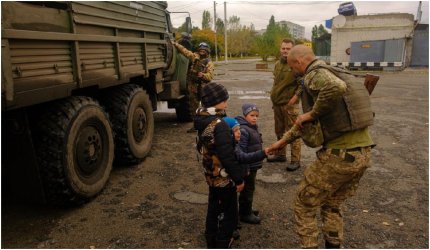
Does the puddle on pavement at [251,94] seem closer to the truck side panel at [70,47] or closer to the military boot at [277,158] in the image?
the military boot at [277,158]

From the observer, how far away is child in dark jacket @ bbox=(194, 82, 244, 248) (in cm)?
265

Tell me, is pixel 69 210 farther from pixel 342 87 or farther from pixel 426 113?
pixel 426 113

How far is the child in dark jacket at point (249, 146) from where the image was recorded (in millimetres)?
3137

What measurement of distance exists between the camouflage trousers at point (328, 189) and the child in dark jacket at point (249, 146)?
0.48 meters

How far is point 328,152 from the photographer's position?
2619 mm

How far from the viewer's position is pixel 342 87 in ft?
7.95

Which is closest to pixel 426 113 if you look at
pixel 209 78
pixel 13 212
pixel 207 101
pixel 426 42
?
pixel 209 78

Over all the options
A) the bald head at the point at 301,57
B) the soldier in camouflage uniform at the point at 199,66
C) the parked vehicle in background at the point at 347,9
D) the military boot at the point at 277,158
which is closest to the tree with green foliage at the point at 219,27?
the parked vehicle in background at the point at 347,9

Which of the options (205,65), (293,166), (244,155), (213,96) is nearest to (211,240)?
(244,155)

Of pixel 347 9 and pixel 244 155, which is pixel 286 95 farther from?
pixel 347 9

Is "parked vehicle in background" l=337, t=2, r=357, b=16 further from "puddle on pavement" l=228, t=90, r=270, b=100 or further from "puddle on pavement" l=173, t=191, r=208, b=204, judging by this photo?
"puddle on pavement" l=173, t=191, r=208, b=204

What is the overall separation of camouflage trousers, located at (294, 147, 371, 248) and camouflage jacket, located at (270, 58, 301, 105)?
2.07 metres

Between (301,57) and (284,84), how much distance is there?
2.00m

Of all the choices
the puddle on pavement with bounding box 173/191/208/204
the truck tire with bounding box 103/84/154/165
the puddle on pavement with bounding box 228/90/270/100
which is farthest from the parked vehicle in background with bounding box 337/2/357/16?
the puddle on pavement with bounding box 173/191/208/204
